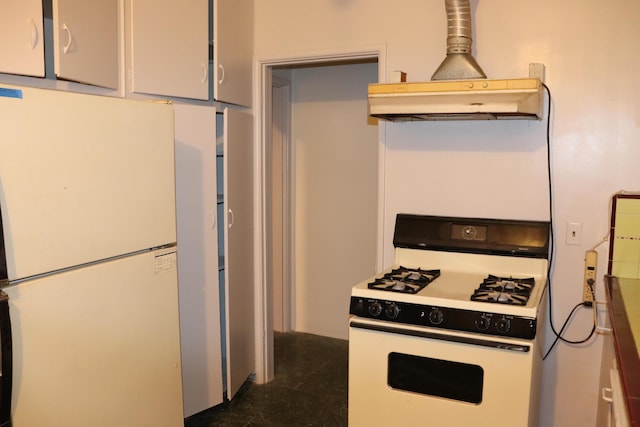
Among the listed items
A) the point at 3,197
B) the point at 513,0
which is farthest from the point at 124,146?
the point at 513,0

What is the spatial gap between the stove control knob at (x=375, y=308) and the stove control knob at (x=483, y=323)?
38 cm

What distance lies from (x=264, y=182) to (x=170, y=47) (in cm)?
98

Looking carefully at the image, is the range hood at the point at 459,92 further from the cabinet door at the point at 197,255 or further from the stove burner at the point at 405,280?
the cabinet door at the point at 197,255

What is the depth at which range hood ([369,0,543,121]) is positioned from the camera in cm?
205

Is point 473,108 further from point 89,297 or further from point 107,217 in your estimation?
point 89,297

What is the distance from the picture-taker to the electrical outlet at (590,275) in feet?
7.83

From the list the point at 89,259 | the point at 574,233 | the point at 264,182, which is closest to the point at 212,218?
the point at 264,182

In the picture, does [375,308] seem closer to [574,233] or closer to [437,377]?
[437,377]

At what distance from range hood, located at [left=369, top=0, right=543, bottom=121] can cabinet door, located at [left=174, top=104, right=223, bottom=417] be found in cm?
89

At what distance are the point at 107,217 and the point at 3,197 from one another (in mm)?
376

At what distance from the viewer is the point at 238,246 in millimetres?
2930

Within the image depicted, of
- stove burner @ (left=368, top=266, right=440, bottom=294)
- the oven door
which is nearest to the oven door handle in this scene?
the oven door

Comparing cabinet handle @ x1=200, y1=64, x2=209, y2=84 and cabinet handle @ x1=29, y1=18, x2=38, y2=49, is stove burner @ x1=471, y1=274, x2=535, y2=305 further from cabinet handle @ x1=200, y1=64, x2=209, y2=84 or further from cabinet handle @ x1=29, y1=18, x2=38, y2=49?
cabinet handle @ x1=29, y1=18, x2=38, y2=49

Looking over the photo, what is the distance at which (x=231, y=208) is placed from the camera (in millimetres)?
2832
